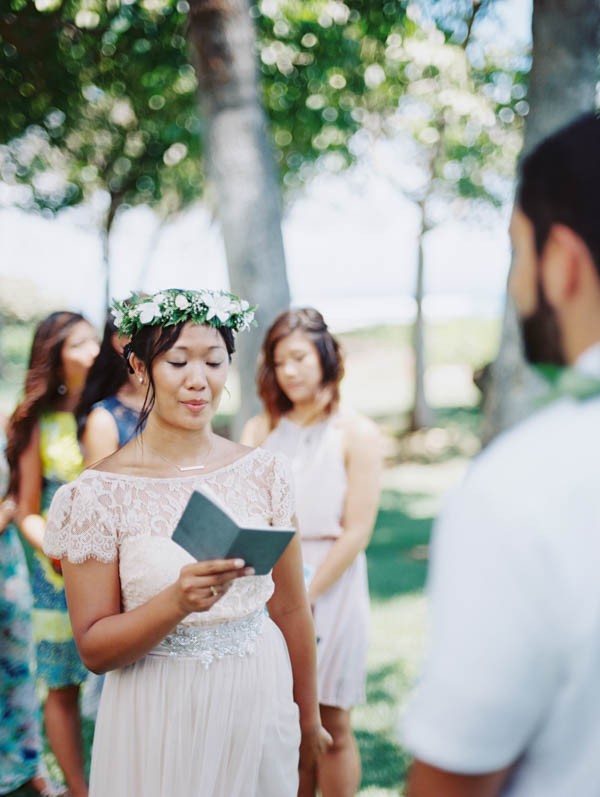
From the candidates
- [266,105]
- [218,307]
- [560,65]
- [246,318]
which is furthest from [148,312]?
[266,105]

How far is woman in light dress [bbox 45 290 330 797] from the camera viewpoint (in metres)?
2.24

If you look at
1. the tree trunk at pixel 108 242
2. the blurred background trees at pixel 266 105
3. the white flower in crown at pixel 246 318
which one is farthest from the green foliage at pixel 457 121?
the white flower in crown at pixel 246 318

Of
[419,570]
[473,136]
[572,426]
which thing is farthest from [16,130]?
[572,426]

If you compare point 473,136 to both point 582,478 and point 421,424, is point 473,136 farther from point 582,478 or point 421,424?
point 582,478

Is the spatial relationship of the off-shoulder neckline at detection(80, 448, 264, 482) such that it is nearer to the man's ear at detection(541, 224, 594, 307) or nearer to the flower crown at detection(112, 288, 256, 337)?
the flower crown at detection(112, 288, 256, 337)

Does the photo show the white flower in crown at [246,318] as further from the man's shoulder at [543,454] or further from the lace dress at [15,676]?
the lace dress at [15,676]

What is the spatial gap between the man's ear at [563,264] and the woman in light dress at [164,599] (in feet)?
4.17

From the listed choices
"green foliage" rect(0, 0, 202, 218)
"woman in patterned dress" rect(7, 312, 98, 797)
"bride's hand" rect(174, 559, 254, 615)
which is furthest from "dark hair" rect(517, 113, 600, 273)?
"green foliage" rect(0, 0, 202, 218)

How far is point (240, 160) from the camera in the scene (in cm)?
558

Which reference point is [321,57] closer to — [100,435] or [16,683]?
[100,435]

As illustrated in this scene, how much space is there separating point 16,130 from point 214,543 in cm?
933

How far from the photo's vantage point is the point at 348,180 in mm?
17062

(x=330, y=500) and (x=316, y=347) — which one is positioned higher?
(x=316, y=347)

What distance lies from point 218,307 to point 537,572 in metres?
1.64
